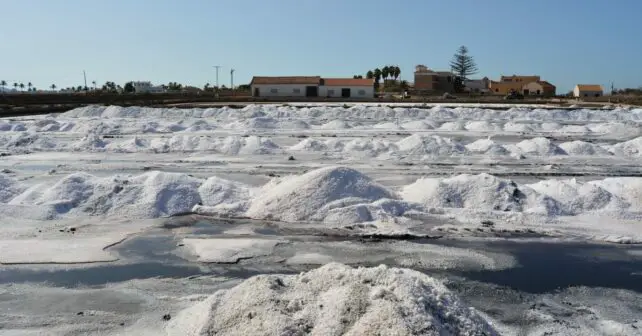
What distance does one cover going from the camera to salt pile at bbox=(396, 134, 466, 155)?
43.2ft

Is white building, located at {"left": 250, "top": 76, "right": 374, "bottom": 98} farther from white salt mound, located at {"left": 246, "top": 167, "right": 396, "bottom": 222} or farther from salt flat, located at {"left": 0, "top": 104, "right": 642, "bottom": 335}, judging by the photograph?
white salt mound, located at {"left": 246, "top": 167, "right": 396, "bottom": 222}

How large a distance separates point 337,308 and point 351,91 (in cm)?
4225

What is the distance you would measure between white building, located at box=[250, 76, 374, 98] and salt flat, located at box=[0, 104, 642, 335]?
31052mm

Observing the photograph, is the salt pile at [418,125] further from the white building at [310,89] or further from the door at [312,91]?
the door at [312,91]

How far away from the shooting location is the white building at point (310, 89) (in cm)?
4497

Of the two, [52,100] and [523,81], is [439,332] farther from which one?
[523,81]

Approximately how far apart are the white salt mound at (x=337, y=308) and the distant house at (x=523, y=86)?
60.7m

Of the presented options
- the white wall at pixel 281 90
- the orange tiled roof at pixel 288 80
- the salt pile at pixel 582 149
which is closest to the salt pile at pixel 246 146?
the salt pile at pixel 582 149

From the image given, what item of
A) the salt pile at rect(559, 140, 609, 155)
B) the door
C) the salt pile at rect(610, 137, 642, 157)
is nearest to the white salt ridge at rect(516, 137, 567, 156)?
the salt pile at rect(559, 140, 609, 155)

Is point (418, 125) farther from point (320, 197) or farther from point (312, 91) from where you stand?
point (312, 91)

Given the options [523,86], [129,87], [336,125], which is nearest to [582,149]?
[336,125]

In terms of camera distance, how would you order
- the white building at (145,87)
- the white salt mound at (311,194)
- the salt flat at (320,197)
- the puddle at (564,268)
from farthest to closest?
1. the white building at (145,87)
2. the white salt mound at (311,194)
3. the salt flat at (320,197)
4. the puddle at (564,268)

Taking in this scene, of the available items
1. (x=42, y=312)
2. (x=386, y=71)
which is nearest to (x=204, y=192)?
(x=42, y=312)

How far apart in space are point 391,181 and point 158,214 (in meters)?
4.15
